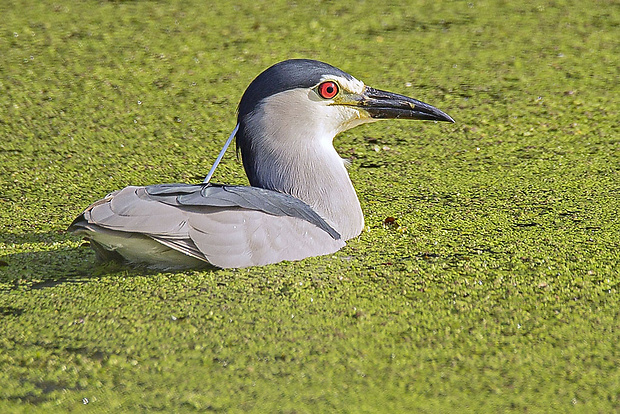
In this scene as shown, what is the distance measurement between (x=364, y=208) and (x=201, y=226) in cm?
100

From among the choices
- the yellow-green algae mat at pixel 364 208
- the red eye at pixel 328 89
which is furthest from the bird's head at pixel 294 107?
the yellow-green algae mat at pixel 364 208

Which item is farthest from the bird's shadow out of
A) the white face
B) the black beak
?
the black beak

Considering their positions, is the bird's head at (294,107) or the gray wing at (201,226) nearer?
the gray wing at (201,226)

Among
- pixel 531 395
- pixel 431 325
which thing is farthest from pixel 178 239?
pixel 531 395

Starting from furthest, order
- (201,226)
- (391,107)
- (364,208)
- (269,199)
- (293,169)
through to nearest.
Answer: (364,208) < (391,107) < (293,169) < (269,199) < (201,226)

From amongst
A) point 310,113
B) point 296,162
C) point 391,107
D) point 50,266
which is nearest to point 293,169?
point 296,162

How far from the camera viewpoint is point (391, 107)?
3.55 metres

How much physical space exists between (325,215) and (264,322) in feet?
2.43

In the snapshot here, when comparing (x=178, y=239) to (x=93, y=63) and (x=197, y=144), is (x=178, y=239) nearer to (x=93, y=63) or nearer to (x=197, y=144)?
(x=197, y=144)

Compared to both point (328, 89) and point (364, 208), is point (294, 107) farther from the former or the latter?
point (364, 208)

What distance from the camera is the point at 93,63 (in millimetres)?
5254

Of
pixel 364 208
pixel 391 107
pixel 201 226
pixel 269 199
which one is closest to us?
pixel 201 226

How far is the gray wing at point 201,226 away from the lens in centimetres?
287

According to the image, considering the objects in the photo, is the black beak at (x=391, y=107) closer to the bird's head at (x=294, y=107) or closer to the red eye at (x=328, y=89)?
the bird's head at (x=294, y=107)
